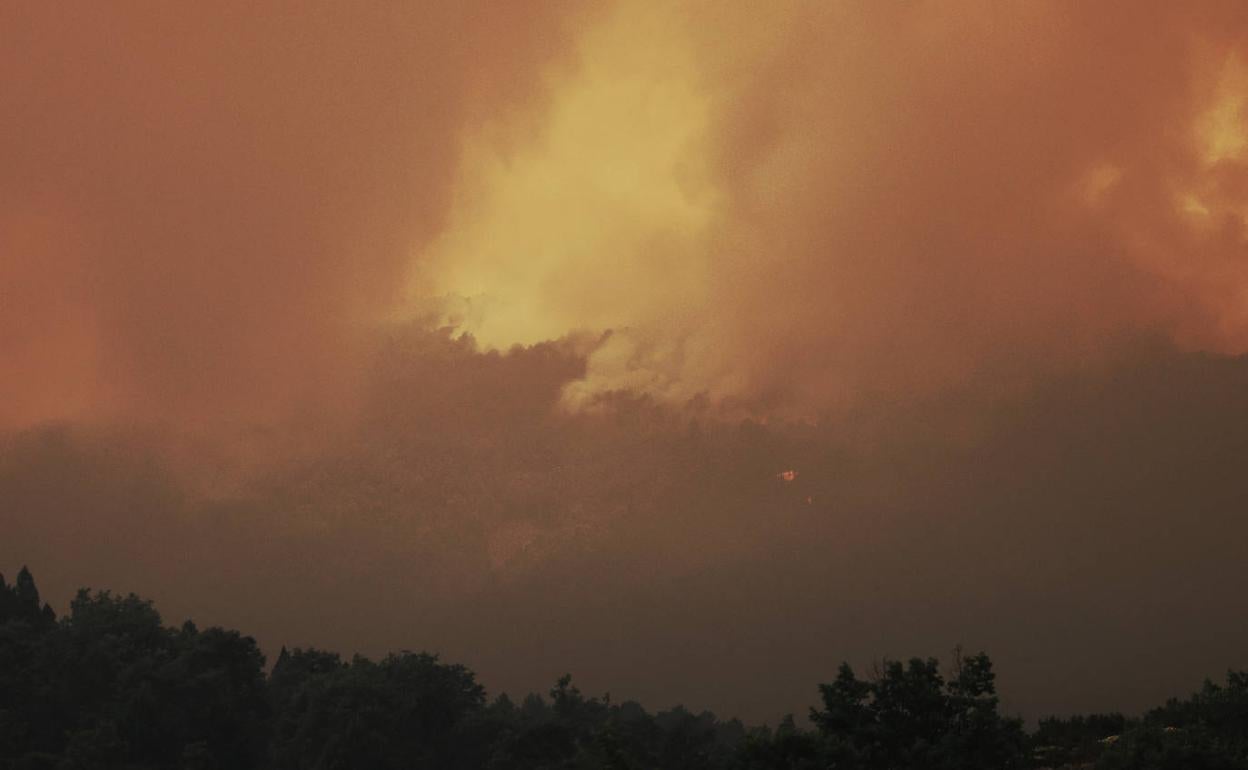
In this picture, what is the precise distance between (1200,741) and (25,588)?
140 m

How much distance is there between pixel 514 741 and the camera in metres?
100

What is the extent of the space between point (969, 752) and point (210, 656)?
307 ft

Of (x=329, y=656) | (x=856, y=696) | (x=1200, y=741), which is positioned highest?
(x=329, y=656)

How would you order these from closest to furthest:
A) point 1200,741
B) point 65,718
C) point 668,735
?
point 1200,741 < point 668,735 < point 65,718

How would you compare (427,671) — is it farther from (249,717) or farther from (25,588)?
(25,588)

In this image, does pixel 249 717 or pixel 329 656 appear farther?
pixel 329 656

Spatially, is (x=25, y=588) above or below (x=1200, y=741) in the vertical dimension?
above

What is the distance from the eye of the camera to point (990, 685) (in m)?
35.8

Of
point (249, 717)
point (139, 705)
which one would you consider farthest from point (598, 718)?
point (139, 705)

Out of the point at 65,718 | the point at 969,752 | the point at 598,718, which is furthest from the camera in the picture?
the point at 598,718

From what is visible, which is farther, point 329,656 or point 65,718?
point 329,656

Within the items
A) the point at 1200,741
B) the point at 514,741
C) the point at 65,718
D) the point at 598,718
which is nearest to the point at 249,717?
the point at 65,718

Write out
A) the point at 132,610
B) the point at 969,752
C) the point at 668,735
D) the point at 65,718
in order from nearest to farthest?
1. the point at 969,752
2. the point at 668,735
3. the point at 65,718
4. the point at 132,610

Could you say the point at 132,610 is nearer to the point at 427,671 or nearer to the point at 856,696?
the point at 427,671
